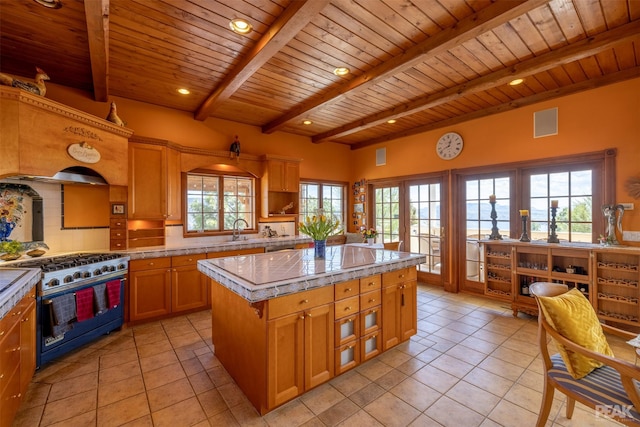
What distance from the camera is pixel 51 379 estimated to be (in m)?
2.29

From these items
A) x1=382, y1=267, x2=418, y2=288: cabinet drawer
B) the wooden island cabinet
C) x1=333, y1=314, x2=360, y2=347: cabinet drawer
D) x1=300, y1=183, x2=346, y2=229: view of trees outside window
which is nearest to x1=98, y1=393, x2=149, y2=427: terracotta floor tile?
x1=333, y1=314, x2=360, y2=347: cabinet drawer

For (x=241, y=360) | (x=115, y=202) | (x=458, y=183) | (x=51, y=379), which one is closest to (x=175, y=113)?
(x=115, y=202)

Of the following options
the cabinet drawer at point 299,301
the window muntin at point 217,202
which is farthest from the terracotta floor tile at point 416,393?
the window muntin at point 217,202

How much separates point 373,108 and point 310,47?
1.88m

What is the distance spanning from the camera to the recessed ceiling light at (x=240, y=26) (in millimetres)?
2195

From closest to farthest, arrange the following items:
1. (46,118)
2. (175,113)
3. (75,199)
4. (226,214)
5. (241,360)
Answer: (241,360) < (46,118) < (75,199) < (175,113) < (226,214)

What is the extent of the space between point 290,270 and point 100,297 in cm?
217

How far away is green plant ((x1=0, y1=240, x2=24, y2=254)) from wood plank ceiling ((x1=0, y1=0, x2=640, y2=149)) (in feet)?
6.09

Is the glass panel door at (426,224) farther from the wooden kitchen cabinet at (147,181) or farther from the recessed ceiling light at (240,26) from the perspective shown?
the wooden kitchen cabinet at (147,181)

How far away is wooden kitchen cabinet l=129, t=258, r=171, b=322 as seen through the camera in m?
3.26

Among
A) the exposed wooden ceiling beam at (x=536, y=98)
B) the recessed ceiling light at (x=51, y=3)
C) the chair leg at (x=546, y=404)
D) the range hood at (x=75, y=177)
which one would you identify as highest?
the recessed ceiling light at (x=51, y=3)

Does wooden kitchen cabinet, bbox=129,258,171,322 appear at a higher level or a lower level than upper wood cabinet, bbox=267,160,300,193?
lower

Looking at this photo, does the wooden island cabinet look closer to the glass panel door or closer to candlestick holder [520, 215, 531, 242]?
candlestick holder [520, 215, 531, 242]

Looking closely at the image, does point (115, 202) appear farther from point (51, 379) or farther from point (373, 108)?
point (373, 108)
